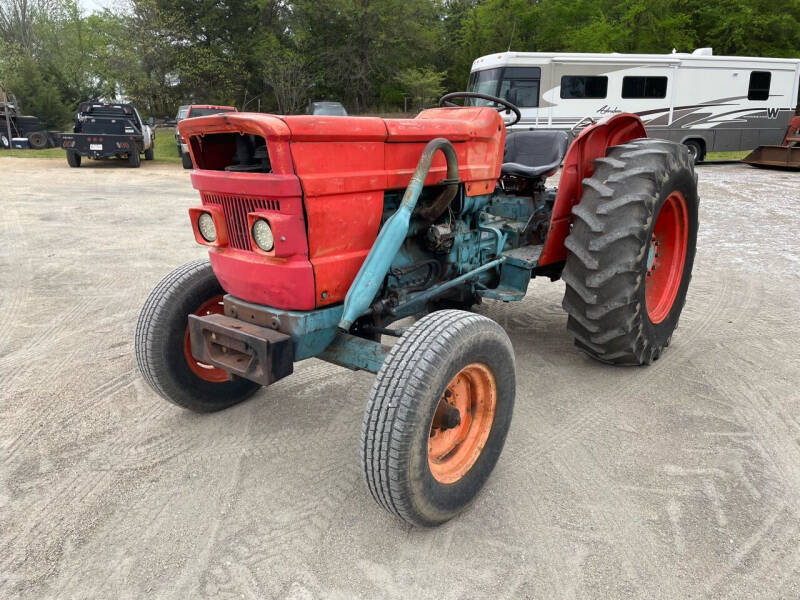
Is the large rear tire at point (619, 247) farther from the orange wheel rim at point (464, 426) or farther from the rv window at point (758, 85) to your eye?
the rv window at point (758, 85)

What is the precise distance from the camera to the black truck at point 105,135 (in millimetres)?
15336

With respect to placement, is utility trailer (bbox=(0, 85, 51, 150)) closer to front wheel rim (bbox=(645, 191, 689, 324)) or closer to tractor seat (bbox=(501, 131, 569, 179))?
tractor seat (bbox=(501, 131, 569, 179))

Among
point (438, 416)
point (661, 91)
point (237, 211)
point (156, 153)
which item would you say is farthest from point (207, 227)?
point (156, 153)

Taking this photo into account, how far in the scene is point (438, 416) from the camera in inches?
90.9

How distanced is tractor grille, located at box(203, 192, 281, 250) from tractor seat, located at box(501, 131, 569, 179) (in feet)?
6.68

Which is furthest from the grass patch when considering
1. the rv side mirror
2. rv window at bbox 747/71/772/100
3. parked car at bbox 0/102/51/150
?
rv window at bbox 747/71/772/100

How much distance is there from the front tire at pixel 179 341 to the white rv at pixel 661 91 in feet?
41.7

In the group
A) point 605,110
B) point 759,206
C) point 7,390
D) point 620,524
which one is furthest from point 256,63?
point 620,524

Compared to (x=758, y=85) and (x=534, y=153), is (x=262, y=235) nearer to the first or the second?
(x=534, y=153)

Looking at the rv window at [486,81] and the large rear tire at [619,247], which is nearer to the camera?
the large rear tire at [619,247]

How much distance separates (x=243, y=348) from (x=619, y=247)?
1.98m

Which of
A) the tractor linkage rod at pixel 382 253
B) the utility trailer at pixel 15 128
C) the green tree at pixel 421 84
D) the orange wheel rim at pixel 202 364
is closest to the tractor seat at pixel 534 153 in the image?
the tractor linkage rod at pixel 382 253

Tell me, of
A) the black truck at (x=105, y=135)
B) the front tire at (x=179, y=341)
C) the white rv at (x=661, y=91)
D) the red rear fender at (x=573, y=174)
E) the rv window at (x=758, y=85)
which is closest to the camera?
the front tire at (x=179, y=341)

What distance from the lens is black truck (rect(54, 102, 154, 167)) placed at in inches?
604
